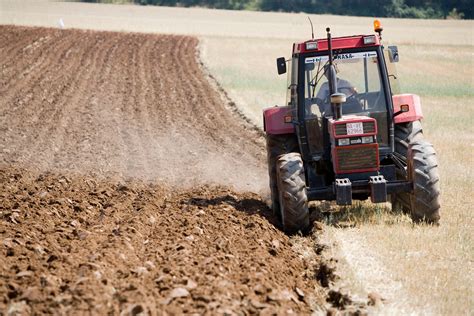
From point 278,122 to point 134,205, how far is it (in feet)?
6.43

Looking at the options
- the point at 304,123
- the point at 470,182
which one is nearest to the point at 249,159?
the point at 470,182

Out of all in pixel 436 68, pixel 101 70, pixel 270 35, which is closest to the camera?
pixel 101 70

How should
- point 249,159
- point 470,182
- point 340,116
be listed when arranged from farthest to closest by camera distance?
point 249,159 → point 470,182 → point 340,116

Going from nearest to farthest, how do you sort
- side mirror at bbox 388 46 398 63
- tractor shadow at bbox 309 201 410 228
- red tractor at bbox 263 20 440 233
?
1. red tractor at bbox 263 20 440 233
2. tractor shadow at bbox 309 201 410 228
3. side mirror at bbox 388 46 398 63

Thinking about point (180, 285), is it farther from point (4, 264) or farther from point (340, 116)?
point (340, 116)

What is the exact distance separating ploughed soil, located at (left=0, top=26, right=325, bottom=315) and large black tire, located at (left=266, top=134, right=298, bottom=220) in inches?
14.8

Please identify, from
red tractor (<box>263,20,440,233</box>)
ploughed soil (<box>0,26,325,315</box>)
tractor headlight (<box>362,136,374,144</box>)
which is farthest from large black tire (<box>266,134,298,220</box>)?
tractor headlight (<box>362,136,374,144</box>)

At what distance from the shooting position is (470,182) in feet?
41.0

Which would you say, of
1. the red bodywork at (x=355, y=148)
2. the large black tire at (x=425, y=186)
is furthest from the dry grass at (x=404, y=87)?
the red bodywork at (x=355, y=148)

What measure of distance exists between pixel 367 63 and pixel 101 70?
16.9m

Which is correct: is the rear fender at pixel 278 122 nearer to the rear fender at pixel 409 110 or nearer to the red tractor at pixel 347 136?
the red tractor at pixel 347 136

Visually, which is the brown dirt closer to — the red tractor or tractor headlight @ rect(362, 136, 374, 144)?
the red tractor

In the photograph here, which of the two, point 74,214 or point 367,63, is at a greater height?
point 367,63

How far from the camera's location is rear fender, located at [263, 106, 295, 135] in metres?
9.97
